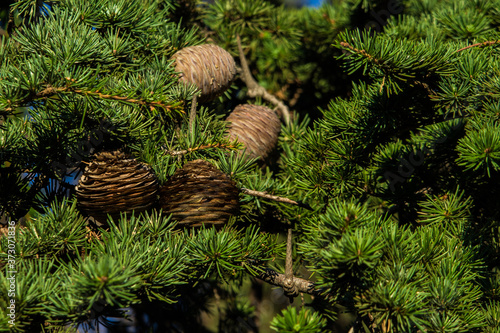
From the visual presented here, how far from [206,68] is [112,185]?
339mm

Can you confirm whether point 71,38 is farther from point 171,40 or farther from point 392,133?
Result: point 392,133

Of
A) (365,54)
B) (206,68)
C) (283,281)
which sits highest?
(365,54)

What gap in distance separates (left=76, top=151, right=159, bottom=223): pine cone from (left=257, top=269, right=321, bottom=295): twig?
258 millimetres

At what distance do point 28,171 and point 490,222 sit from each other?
80 centimetres

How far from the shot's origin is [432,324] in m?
0.61

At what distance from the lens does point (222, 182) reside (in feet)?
2.31

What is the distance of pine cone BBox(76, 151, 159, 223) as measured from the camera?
0.66 m

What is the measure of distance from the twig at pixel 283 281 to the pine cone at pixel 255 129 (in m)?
0.23

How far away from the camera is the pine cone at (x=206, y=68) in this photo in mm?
855

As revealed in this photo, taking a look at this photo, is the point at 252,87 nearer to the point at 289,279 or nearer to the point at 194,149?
the point at 194,149

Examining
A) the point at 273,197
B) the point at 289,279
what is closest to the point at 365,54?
the point at 273,197

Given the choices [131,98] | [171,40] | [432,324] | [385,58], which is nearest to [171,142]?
[131,98]

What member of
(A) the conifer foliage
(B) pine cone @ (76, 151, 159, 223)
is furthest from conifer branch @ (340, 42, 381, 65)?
(B) pine cone @ (76, 151, 159, 223)

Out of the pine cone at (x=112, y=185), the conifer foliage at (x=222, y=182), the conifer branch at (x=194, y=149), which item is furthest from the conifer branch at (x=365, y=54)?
the pine cone at (x=112, y=185)
